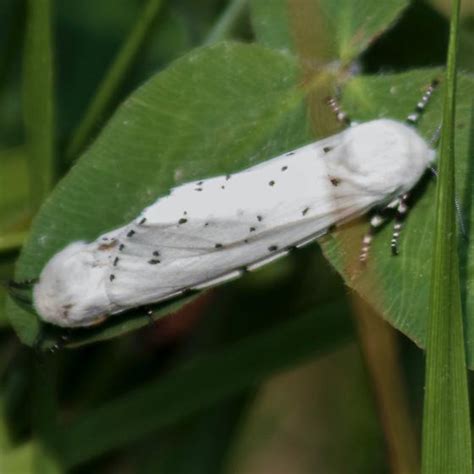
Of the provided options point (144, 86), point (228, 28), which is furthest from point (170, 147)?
point (228, 28)

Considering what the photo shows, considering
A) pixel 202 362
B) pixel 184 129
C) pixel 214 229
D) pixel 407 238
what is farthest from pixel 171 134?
pixel 202 362

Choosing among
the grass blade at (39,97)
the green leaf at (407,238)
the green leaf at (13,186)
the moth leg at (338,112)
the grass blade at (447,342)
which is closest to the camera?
the grass blade at (447,342)

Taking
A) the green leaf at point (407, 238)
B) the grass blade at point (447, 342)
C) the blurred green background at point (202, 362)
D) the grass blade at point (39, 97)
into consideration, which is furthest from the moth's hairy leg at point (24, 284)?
the grass blade at point (447, 342)

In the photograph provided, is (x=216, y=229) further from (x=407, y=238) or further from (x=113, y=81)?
(x=113, y=81)

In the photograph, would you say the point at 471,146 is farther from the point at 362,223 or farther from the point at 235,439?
the point at 235,439

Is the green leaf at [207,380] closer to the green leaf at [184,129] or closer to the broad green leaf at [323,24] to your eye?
the green leaf at [184,129]

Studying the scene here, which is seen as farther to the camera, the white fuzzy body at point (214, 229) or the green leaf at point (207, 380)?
the green leaf at point (207, 380)

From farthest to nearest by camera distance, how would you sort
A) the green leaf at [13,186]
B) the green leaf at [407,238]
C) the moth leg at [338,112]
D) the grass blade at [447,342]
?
1. the green leaf at [13,186]
2. the moth leg at [338,112]
3. the green leaf at [407,238]
4. the grass blade at [447,342]
